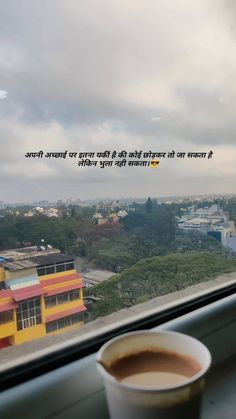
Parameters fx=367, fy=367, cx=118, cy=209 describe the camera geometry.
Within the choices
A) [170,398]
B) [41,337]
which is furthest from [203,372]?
[41,337]

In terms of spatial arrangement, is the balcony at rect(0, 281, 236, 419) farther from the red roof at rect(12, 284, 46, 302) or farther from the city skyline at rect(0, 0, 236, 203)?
the city skyline at rect(0, 0, 236, 203)

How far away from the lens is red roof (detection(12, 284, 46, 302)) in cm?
67

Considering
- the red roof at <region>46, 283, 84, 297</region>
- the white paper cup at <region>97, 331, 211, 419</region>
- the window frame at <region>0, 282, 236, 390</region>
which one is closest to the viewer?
the white paper cup at <region>97, 331, 211, 419</region>

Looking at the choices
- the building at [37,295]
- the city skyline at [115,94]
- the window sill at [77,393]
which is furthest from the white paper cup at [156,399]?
the city skyline at [115,94]

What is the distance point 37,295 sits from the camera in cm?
69

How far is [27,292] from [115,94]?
1.59 feet

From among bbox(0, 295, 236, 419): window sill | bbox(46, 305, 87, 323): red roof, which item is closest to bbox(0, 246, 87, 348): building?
bbox(46, 305, 87, 323): red roof

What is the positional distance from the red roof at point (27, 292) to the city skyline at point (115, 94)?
0.17m

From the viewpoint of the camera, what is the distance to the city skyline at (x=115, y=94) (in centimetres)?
69

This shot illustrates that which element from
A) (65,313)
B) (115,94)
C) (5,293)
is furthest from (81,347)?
(115,94)

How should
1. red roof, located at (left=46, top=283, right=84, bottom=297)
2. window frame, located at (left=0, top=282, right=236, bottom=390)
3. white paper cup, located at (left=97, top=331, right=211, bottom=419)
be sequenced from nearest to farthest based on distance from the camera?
white paper cup, located at (left=97, top=331, right=211, bottom=419)
window frame, located at (left=0, top=282, right=236, bottom=390)
red roof, located at (left=46, top=283, right=84, bottom=297)

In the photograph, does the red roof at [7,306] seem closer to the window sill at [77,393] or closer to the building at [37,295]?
the building at [37,295]

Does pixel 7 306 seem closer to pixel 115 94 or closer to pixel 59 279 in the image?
pixel 59 279

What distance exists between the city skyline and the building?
121 millimetres
